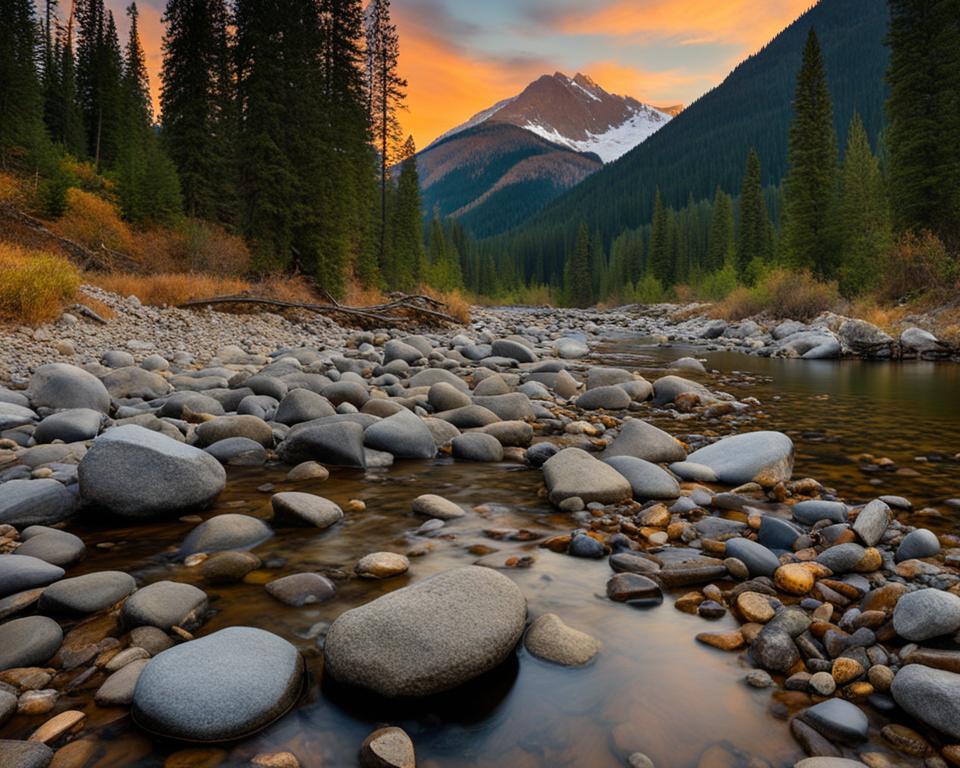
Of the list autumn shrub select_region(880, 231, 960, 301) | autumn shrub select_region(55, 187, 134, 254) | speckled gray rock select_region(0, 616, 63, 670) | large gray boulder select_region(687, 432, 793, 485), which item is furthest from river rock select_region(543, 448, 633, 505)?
autumn shrub select_region(55, 187, 134, 254)

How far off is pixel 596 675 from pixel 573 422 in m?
4.17

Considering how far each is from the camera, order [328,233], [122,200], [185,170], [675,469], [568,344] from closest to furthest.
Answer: [675,469] < [568,344] < [328,233] < [122,200] < [185,170]

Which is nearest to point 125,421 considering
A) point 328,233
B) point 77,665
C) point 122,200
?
point 77,665

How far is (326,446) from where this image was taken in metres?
4.78

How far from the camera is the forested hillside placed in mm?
127812

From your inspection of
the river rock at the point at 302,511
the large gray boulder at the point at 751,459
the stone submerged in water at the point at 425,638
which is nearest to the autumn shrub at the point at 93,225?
the river rock at the point at 302,511

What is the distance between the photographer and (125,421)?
5.20m

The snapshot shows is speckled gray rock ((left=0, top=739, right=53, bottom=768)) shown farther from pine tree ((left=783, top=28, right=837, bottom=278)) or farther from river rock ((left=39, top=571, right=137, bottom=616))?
pine tree ((left=783, top=28, right=837, bottom=278))

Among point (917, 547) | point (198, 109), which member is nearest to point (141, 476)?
point (917, 547)

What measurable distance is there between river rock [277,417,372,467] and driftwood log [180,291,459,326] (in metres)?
9.58

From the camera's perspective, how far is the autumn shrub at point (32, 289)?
27.2ft

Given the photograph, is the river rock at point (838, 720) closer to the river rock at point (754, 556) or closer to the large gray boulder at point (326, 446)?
the river rock at point (754, 556)

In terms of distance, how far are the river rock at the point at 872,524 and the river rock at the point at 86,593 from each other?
11.7 feet

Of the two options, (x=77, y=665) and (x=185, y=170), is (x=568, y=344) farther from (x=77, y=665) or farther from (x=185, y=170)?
(x=185, y=170)
